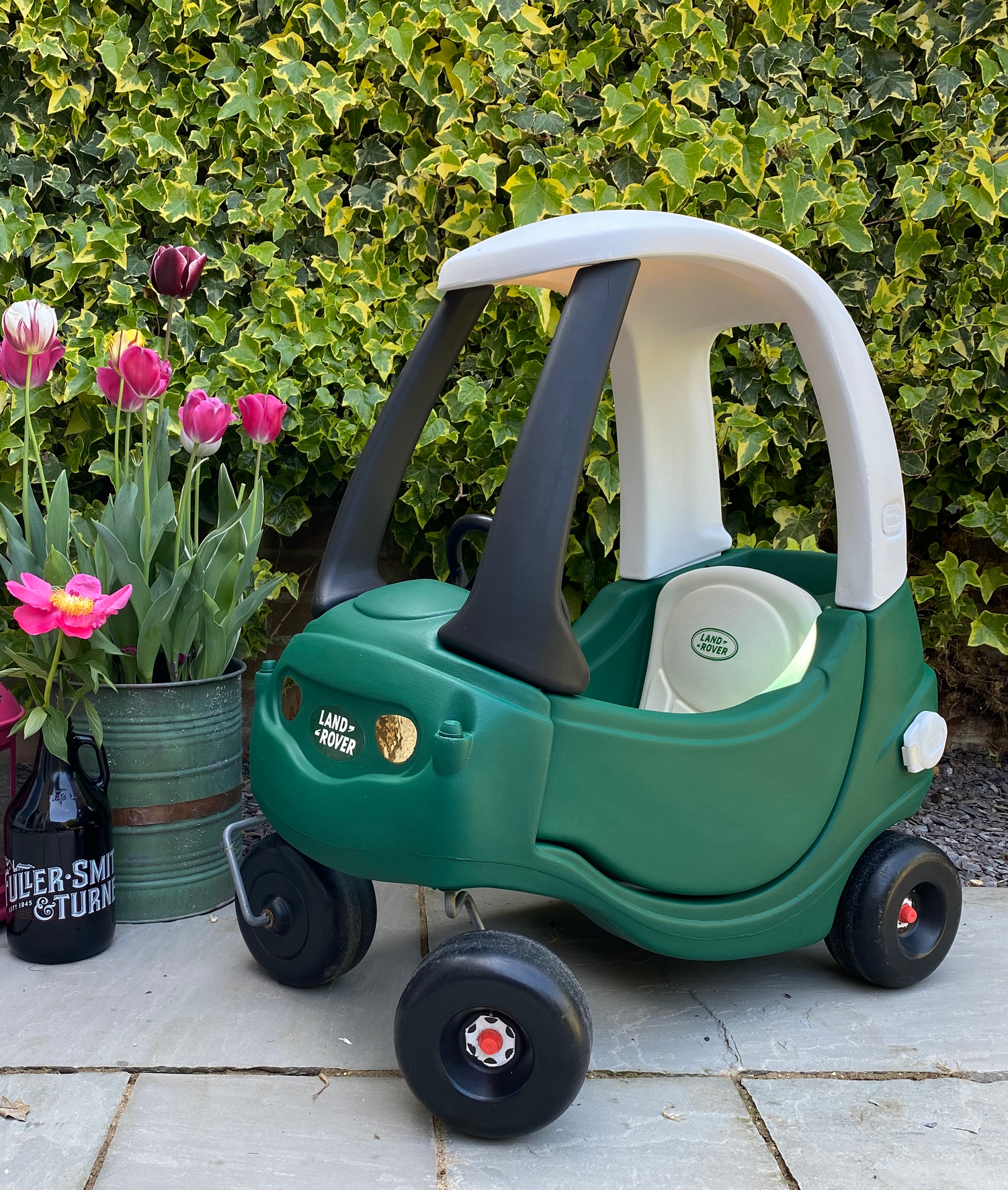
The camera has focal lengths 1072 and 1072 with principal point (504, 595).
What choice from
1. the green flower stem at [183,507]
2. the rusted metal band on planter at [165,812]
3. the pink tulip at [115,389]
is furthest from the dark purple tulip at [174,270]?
the rusted metal band on planter at [165,812]

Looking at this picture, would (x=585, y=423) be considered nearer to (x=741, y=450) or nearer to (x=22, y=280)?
(x=741, y=450)

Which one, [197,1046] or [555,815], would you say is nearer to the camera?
[555,815]

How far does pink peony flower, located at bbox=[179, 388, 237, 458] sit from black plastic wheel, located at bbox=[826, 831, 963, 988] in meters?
1.31

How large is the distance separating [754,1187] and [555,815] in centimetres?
49

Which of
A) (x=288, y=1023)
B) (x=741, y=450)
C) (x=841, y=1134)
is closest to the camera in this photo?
(x=841, y=1134)

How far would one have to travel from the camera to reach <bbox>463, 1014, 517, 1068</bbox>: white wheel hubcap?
4.35 feet

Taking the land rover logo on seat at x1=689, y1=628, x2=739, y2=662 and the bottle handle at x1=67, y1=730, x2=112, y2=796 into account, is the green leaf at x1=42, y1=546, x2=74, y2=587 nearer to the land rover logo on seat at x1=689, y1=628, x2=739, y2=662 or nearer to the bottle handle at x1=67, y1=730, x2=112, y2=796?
the bottle handle at x1=67, y1=730, x2=112, y2=796

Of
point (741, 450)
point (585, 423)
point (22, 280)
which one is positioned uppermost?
point (22, 280)

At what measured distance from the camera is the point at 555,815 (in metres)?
1.43

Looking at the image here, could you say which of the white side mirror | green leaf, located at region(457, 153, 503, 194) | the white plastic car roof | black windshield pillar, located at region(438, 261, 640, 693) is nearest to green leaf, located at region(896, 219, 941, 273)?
the white plastic car roof

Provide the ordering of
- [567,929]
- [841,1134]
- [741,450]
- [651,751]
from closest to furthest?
[841,1134] < [651,751] < [567,929] < [741,450]

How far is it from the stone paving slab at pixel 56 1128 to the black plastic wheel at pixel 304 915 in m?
0.30

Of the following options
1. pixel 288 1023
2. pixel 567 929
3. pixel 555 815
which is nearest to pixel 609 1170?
pixel 555 815

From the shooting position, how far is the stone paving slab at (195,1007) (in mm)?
1521
